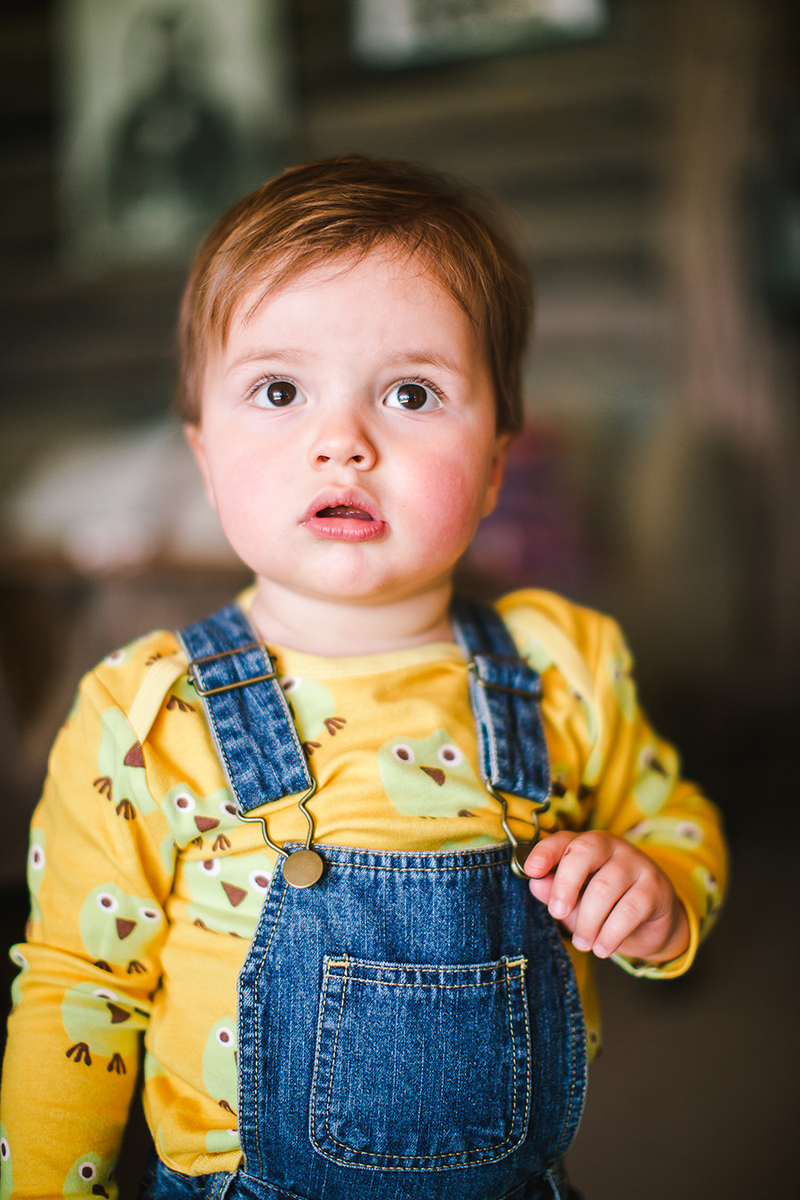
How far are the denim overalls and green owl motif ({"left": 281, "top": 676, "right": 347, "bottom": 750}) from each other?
20mm

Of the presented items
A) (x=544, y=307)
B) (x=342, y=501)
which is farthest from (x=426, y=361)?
(x=544, y=307)

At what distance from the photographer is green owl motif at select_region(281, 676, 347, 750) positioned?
0.66 metres

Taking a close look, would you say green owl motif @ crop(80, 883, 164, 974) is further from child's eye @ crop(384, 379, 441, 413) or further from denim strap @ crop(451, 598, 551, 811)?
child's eye @ crop(384, 379, 441, 413)

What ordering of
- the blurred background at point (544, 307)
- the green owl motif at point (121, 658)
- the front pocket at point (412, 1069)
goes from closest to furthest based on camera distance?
the front pocket at point (412, 1069), the green owl motif at point (121, 658), the blurred background at point (544, 307)

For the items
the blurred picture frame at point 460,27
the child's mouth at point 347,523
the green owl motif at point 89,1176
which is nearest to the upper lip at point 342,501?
the child's mouth at point 347,523

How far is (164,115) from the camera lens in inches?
105

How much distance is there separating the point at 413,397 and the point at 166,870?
0.40 m

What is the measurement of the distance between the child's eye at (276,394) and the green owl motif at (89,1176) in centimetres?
56

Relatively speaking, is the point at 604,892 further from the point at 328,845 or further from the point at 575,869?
the point at 328,845

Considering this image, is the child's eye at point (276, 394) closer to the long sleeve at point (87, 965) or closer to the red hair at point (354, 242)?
the red hair at point (354, 242)

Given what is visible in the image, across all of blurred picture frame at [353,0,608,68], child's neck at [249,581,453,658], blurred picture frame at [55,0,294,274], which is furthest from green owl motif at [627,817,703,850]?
blurred picture frame at [55,0,294,274]

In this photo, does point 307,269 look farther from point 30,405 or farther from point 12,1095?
point 30,405

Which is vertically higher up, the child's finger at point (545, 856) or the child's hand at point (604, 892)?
the child's finger at point (545, 856)

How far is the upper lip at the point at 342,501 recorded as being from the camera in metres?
0.62
